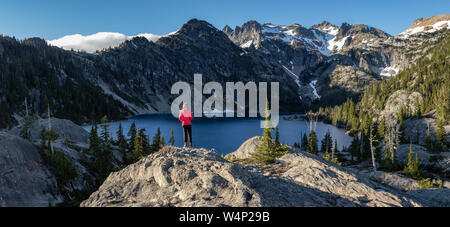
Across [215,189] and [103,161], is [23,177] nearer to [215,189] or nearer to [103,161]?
[103,161]

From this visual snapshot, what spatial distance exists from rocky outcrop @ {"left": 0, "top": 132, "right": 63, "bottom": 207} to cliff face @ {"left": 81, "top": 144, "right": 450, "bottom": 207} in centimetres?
2798

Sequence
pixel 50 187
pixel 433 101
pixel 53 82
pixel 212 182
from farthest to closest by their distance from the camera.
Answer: pixel 53 82
pixel 433 101
pixel 50 187
pixel 212 182

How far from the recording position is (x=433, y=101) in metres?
118

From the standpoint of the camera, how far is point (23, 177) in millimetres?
31203

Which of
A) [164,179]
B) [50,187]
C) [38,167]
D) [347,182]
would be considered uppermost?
[164,179]

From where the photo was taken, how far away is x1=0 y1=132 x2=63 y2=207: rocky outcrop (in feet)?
94.3

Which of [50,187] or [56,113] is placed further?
[56,113]

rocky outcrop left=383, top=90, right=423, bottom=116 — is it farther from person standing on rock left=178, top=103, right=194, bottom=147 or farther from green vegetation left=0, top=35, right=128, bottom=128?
green vegetation left=0, top=35, right=128, bottom=128

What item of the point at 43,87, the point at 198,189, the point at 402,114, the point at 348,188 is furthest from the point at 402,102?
the point at 43,87

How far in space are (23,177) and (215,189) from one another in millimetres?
36347
